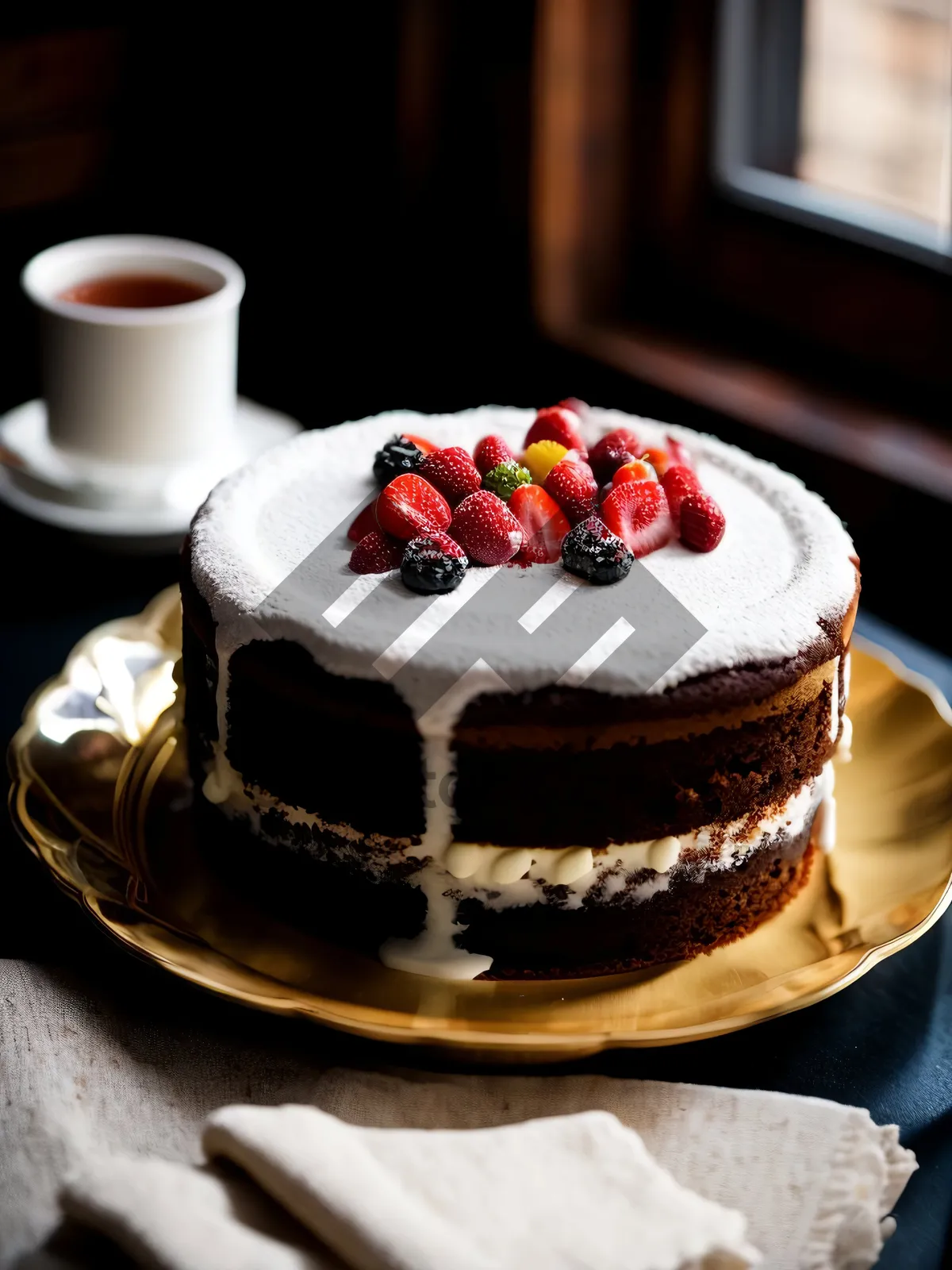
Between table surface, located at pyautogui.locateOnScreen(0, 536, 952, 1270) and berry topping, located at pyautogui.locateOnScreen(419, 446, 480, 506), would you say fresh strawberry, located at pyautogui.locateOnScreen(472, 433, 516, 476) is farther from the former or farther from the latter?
table surface, located at pyautogui.locateOnScreen(0, 536, 952, 1270)

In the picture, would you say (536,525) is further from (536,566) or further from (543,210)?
(543,210)

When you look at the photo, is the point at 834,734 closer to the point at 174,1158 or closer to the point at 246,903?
the point at 246,903

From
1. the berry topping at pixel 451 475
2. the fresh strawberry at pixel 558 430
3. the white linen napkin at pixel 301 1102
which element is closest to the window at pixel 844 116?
the fresh strawberry at pixel 558 430

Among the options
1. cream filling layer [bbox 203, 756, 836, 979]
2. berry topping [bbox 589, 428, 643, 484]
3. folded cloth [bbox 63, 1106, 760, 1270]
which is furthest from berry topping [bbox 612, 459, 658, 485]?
folded cloth [bbox 63, 1106, 760, 1270]

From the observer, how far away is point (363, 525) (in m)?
1.79

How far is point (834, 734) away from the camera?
179 centimetres

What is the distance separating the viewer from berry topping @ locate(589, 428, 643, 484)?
1.87m

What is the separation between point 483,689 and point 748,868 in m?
0.42

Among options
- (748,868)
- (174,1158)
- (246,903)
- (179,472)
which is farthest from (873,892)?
(179,472)

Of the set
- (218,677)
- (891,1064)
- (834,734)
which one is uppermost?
(218,677)

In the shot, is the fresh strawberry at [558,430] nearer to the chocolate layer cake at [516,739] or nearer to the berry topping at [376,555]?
the chocolate layer cake at [516,739]

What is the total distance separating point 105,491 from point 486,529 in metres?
1.02

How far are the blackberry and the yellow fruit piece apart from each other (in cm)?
14

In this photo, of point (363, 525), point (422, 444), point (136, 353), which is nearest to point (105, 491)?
point (136, 353)
